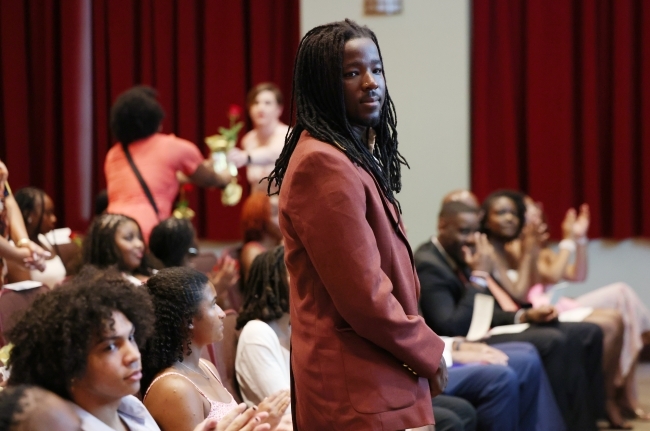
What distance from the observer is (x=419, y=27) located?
636 cm

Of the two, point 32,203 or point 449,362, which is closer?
point 449,362

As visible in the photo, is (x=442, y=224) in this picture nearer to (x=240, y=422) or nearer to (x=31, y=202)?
(x=31, y=202)

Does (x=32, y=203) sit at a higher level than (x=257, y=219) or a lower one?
higher

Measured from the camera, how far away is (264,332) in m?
3.11

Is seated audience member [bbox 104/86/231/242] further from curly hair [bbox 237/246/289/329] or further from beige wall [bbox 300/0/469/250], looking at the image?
beige wall [bbox 300/0/469/250]

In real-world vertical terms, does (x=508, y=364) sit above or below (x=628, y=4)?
below

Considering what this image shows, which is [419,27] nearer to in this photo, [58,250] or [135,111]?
[135,111]

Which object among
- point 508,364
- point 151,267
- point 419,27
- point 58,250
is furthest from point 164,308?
point 419,27

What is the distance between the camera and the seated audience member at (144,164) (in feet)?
14.7

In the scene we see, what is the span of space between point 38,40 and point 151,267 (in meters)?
4.05

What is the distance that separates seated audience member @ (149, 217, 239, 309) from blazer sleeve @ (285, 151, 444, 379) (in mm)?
2129

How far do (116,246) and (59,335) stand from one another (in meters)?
1.95

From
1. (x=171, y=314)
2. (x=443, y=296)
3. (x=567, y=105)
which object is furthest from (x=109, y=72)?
(x=171, y=314)

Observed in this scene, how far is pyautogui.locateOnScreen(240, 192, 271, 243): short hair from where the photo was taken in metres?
4.66
